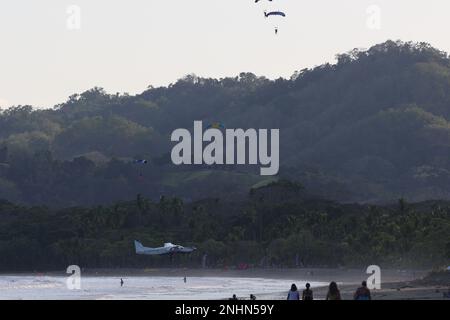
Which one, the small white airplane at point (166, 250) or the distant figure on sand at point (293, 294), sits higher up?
the small white airplane at point (166, 250)

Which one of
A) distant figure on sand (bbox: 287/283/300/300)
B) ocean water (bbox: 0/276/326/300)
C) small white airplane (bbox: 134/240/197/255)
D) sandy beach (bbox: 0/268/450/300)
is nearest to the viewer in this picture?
distant figure on sand (bbox: 287/283/300/300)

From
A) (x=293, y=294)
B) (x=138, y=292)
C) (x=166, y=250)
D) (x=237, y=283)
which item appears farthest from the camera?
(x=166, y=250)

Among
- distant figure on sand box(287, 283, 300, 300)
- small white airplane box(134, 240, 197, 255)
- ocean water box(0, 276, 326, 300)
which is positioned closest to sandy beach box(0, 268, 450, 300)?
ocean water box(0, 276, 326, 300)

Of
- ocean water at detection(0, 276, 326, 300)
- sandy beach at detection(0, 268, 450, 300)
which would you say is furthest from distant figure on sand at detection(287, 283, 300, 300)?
ocean water at detection(0, 276, 326, 300)

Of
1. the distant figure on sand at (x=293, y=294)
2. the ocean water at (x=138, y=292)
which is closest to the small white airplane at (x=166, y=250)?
the ocean water at (x=138, y=292)

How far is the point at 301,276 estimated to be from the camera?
5881 inches

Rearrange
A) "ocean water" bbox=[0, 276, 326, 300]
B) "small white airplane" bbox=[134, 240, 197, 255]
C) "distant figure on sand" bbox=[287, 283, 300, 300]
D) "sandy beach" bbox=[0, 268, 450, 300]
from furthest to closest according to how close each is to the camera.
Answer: "small white airplane" bbox=[134, 240, 197, 255] < "ocean water" bbox=[0, 276, 326, 300] < "sandy beach" bbox=[0, 268, 450, 300] < "distant figure on sand" bbox=[287, 283, 300, 300]

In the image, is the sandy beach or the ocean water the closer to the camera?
the sandy beach

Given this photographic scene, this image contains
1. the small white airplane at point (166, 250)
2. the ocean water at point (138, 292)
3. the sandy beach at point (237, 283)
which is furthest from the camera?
the small white airplane at point (166, 250)

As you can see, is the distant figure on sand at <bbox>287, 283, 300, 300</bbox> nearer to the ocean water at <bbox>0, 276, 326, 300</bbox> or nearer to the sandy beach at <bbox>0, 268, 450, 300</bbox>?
the sandy beach at <bbox>0, 268, 450, 300</bbox>

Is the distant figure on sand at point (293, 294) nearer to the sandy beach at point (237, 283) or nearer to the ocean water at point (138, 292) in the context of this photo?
the sandy beach at point (237, 283)

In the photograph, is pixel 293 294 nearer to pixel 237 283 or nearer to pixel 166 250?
pixel 237 283

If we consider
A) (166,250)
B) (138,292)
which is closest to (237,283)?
(166,250)

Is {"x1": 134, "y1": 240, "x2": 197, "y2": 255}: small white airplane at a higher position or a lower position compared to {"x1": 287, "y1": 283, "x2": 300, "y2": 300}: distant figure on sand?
higher
